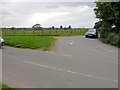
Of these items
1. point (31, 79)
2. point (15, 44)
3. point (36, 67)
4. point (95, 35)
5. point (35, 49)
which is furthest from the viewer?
point (95, 35)

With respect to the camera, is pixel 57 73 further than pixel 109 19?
No

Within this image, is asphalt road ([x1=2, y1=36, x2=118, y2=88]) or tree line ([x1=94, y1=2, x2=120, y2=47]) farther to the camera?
tree line ([x1=94, y1=2, x2=120, y2=47])

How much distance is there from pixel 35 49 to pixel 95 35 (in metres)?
22.5

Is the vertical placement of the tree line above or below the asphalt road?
above

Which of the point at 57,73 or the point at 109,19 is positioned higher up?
the point at 109,19

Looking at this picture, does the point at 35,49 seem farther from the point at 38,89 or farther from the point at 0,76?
the point at 38,89

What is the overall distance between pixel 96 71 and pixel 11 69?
4.32 metres

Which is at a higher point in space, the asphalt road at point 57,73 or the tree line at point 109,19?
the tree line at point 109,19

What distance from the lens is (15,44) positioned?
33062 millimetres

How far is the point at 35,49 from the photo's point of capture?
30.2 metres

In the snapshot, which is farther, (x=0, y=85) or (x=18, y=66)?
(x=18, y=66)

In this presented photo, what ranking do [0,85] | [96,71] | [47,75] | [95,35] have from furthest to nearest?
[95,35] → [96,71] → [47,75] → [0,85]

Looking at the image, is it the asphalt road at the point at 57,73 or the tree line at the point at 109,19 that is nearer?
the asphalt road at the point at 57,73

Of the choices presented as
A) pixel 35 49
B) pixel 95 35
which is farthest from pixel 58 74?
pixel 95 35
